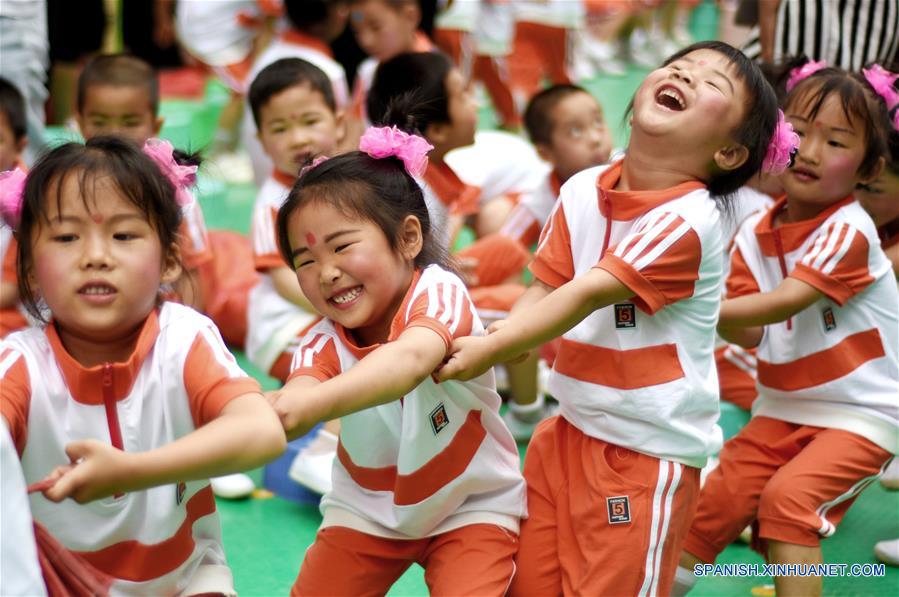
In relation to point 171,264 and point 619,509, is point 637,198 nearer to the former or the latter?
point 619,509

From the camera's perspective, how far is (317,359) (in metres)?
1.82

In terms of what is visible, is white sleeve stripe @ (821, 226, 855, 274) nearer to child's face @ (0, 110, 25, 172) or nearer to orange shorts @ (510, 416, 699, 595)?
orange shorts @ (510, 416, 699, 595)

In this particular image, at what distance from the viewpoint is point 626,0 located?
320 inches

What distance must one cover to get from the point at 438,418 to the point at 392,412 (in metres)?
0.07

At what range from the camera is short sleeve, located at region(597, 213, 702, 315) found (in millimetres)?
1857

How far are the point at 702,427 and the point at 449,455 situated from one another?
43cm

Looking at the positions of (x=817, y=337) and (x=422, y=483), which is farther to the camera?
(x=817, y=337)

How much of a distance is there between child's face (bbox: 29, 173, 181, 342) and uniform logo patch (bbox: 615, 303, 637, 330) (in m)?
0.74

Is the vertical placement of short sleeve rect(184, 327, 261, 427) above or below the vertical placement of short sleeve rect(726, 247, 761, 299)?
above

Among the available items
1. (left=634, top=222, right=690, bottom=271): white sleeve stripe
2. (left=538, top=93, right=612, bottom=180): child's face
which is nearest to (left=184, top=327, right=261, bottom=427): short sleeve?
(left=634, top=222, right=690, bottom=271): white sleeve stripe

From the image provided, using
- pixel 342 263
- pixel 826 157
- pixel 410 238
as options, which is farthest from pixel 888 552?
pixel 342 263

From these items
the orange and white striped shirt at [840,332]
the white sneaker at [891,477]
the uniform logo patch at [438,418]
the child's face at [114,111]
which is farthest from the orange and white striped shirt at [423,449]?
the child's face at [114,111]

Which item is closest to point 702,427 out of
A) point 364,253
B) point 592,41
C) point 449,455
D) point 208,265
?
point 449,455

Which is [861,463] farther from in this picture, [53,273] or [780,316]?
[53,273]
